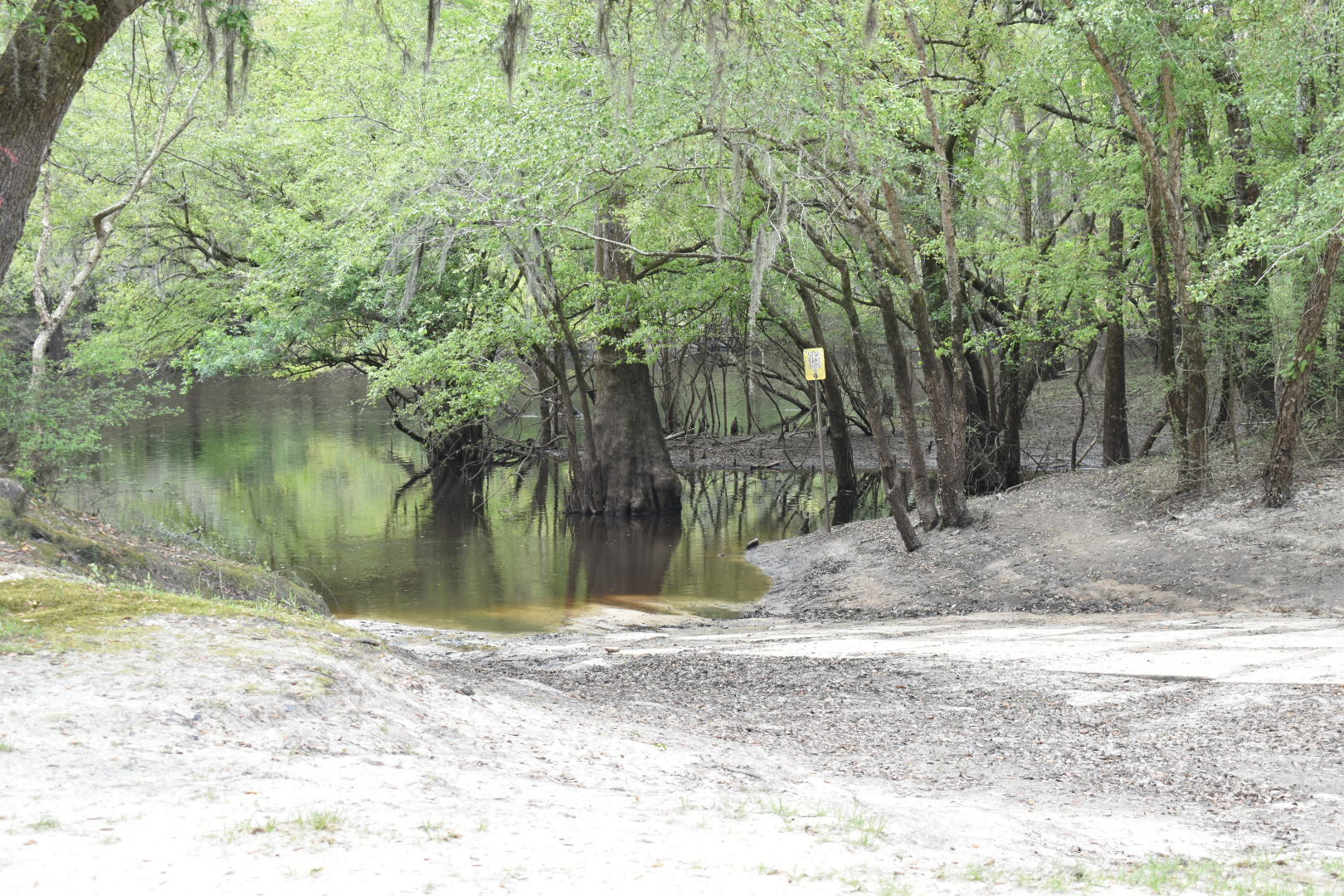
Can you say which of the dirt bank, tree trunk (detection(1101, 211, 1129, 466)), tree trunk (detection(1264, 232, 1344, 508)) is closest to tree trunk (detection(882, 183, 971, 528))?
the dirt bank

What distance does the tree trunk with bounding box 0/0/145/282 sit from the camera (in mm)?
5945

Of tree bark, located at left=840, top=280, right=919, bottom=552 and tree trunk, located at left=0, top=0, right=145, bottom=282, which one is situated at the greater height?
tree trunk, located at left=0, top=0, right=145, bottom=282

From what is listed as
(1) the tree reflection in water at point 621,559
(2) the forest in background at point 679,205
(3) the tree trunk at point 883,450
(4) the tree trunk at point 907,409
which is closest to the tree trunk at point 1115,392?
(2) the forest in background at point 679,205

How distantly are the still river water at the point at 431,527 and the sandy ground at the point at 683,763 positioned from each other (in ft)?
18.3

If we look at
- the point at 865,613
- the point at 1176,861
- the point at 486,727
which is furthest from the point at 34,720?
the point at 865,613

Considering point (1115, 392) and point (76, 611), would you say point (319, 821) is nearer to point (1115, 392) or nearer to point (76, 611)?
point (76, 611)

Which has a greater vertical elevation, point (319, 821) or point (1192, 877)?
point (319, 821)

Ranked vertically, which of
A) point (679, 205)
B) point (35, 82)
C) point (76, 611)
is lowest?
point (76, 611)

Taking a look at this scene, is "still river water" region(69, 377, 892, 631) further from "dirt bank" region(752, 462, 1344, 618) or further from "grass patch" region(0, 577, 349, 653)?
"grass patch" region(0, 577, 349, 653)

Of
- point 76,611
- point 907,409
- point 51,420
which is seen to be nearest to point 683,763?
point 76,611

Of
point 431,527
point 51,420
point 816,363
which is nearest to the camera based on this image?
point 51,420

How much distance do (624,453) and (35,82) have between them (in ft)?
58.2

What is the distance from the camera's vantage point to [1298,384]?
1253 centimetres

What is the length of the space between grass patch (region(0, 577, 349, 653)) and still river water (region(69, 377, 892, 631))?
6759 mm
